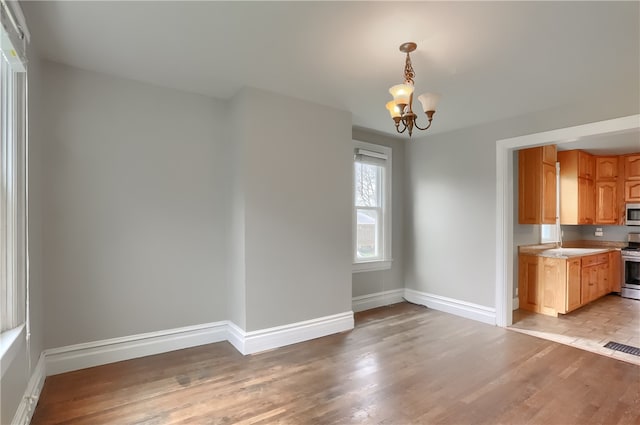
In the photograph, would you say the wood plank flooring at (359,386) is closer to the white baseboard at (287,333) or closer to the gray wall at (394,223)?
the white baseboard at (287,333)

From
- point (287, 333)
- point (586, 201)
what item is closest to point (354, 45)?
point (287, 333)

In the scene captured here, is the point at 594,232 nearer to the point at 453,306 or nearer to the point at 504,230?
the point at 504,230

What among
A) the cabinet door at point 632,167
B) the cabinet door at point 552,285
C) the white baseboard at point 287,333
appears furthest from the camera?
the cabinet door at point 632,167

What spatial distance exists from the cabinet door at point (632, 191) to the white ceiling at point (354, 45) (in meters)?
3.59

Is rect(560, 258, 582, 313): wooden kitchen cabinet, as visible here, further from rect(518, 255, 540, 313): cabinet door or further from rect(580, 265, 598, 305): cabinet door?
rect(518, 255, 540, 313): cabinet door

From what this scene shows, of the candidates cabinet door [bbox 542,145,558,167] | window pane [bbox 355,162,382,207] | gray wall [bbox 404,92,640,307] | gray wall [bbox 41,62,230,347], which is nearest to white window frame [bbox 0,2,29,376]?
gray wall [bbox 41,62,230,347]

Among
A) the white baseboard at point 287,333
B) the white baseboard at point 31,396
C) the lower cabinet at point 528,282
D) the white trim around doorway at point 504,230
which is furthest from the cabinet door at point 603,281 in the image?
the white baseboard at point 31,396

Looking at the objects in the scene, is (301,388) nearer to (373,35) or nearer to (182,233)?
(182,233)

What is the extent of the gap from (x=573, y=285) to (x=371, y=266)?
2.76 meters

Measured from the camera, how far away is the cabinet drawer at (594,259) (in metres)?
4.88

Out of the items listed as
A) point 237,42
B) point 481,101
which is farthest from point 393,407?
point 481,101

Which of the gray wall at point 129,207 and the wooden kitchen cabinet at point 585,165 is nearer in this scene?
the gray wall at point 129,207

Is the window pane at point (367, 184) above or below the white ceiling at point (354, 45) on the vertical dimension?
below

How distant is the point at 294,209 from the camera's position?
139 inches
